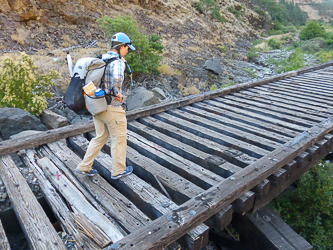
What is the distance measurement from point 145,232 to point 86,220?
0.62m

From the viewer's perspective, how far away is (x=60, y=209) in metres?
2.50

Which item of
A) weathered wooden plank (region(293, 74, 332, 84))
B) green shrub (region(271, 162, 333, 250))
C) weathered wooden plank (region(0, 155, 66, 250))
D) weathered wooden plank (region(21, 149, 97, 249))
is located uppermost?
weathered wooden plank (region(293, 74, 332, 84))

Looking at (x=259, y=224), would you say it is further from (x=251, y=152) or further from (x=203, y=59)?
(x=203, y=59)

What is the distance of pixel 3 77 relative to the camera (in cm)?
509

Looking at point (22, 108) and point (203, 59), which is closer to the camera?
point (22, 108)

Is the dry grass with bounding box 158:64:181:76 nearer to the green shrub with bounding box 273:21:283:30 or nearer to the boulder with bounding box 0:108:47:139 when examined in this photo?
the boulder with bounding box 0:108:47:139

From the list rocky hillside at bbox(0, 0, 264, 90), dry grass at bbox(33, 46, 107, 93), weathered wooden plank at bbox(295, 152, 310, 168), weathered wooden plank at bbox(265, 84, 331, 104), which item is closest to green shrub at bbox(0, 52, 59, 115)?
dry grass at bbox(33, 46, 107, 93)

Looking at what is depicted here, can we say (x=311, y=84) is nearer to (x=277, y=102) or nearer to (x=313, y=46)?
(x=277, y=102)

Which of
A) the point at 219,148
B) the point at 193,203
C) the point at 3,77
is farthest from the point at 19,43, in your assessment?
the point at 193,203

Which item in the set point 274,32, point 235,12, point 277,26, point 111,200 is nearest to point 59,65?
point 111,200

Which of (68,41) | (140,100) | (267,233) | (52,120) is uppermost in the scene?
(68,41)

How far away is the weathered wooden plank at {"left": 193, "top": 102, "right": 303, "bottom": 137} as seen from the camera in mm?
4154

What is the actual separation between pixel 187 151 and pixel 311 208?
118 inches

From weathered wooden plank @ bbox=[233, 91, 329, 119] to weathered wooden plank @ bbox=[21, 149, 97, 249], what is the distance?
4533mm
